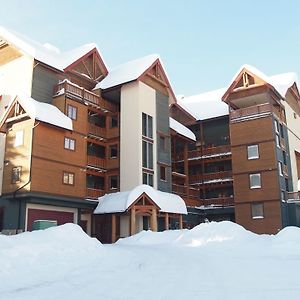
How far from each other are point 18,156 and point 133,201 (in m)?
8.58

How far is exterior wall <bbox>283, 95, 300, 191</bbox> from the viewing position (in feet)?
136

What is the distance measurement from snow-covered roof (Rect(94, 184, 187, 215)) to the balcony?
7.85 meters

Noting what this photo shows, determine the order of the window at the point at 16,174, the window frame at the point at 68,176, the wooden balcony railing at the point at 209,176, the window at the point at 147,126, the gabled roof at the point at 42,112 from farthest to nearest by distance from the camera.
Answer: the wooden balcony railing at the point at 209,176, the window at the point at 147,126, the window frame at the point at 68,176, the gabled roof at the point at 42,112, the window at the point at 16,174

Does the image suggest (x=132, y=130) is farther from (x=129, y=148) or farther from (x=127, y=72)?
(x=127, y=72)

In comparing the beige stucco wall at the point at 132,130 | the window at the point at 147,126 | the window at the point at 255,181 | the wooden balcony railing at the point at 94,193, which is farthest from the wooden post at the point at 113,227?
the window at the point at 255,181

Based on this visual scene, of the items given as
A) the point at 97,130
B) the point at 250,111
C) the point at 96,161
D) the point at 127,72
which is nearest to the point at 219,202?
the point at 250,111

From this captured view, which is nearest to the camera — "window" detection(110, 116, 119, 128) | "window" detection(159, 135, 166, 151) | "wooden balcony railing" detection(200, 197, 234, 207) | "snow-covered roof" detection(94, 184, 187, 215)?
"snow-covered roof" detection(94, 184, 187, 215)

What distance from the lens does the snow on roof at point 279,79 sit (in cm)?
3897

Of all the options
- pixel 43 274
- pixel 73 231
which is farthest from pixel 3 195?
pixel 43 274

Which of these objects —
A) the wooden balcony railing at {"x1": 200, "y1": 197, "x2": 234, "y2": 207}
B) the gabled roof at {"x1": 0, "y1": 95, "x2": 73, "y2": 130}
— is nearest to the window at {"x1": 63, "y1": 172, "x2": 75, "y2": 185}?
the gabled roof at {"x1": 0, "y1": 95, "x2": 73, "y2": 130}

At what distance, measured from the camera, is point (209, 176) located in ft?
138

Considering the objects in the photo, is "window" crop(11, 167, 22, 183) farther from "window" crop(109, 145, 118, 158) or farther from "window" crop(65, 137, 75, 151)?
"window" crop(109, 145, 118, 158)

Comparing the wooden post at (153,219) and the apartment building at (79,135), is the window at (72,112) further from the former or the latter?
the wooden post at (153,219)

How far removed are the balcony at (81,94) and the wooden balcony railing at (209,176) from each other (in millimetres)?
12405
